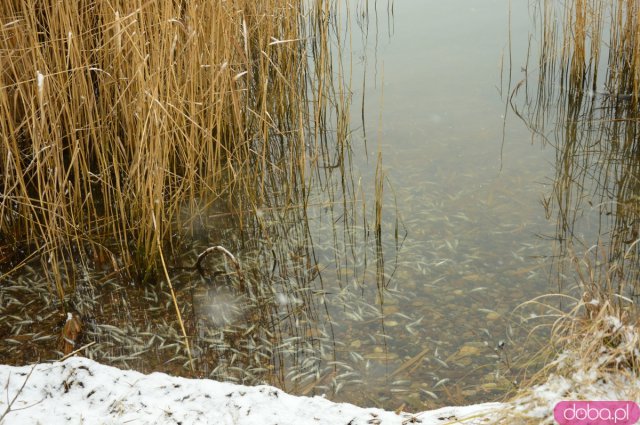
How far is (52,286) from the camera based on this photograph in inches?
109

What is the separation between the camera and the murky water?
7.64ft

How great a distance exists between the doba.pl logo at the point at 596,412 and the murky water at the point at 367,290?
55 cm

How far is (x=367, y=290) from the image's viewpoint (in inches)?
108

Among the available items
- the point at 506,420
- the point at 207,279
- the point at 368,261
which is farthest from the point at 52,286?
the point at 506,420

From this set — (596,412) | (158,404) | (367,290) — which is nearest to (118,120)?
(367,290)

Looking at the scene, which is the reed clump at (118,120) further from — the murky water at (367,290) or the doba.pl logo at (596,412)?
the doba.pl logo at (596,412)

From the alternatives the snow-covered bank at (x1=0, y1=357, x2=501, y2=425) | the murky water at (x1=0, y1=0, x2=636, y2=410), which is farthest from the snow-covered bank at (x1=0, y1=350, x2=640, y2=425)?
the murky water at (x1=0, y1=0, x2=636, y2=410)

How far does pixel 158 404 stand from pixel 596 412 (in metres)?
1.09

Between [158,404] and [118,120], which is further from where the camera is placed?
[118,120]

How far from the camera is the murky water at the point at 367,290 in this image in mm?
2330

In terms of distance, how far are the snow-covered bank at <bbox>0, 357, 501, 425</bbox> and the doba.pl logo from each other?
19cm

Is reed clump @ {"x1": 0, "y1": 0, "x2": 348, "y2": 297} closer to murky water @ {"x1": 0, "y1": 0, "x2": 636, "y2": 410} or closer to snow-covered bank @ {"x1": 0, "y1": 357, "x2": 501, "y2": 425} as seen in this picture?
murky water @ {"x1": 0, "y1": 0, "x2": 636, "y2": 410}

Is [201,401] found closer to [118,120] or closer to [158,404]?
[158,404]

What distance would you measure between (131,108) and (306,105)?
52.7 inches
